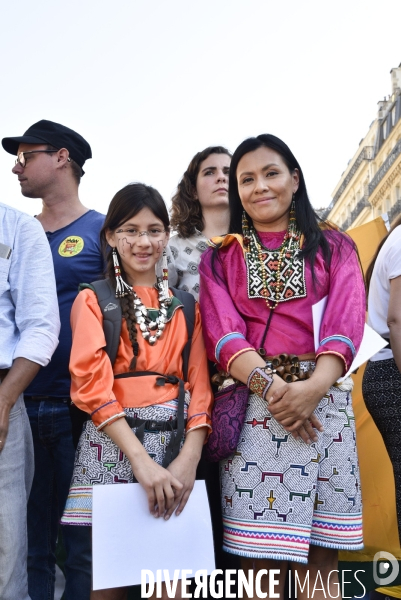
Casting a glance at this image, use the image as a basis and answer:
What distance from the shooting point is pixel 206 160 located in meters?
3.56

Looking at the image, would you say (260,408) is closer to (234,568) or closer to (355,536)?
(355,536)

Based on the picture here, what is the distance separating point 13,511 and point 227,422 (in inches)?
32.7

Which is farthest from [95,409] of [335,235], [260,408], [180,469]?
[335,235]

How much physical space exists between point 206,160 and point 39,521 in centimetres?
215

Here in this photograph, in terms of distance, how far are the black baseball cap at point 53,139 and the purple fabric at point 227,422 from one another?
1.92 metres

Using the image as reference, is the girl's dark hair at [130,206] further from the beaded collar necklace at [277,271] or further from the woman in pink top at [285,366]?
the beaded collar necklace at [277,271]

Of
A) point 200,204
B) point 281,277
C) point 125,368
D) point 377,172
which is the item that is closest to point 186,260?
point 200,204

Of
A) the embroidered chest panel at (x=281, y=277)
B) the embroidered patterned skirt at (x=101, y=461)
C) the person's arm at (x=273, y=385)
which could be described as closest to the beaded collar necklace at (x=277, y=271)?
the embroidered chest panel at (x=281, y=277)

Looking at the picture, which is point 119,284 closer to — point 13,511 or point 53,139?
point 13,511

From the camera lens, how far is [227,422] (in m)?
2.25

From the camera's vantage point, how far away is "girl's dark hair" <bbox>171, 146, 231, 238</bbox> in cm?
345

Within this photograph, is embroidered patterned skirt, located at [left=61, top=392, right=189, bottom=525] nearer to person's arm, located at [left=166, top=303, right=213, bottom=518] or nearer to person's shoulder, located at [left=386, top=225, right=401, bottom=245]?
person's arm, located at [left=166, top=303, right=213, bottom=518]

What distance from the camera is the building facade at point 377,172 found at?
125 ft

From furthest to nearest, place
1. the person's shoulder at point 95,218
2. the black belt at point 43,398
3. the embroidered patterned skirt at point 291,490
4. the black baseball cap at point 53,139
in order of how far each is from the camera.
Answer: the black baseball cap at point 53,139 → the person's shoulder at point 95,218 → the black belt at point 43,398 → the embroidered patterned skirt at point 291,490
